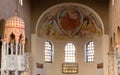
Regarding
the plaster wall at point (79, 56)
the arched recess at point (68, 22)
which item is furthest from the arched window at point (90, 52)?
the arched recess at point (68, 22)

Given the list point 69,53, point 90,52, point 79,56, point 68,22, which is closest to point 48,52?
point 69,53

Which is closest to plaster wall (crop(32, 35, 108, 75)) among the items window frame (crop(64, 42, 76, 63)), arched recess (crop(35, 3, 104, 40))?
window frame (crop(64, 42, 76, 63))

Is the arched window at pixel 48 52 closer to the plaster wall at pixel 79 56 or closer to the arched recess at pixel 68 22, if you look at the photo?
the plaster wall at pixel 79 56

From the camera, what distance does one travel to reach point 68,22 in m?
30.9

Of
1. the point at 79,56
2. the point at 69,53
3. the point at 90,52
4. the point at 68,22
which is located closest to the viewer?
the point at 68,22

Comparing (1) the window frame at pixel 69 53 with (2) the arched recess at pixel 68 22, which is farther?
(1) the window frame at pixel 69 53

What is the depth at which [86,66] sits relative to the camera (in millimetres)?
31125

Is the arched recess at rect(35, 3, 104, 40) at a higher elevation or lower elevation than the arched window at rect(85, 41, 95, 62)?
higher

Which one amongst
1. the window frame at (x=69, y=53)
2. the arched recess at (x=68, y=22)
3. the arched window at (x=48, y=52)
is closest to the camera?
the arched recess at (x=68, y=22)

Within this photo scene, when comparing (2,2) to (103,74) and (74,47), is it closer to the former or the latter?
(103,74)

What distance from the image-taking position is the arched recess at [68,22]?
28.9 meters

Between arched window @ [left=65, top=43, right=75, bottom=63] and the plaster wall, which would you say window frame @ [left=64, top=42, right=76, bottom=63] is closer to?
arched window @ [left=65, top=43, right=75, bottom=63]

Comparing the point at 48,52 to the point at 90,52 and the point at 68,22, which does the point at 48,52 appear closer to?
the point at 68,22

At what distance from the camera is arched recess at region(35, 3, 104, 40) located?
2889 cm
